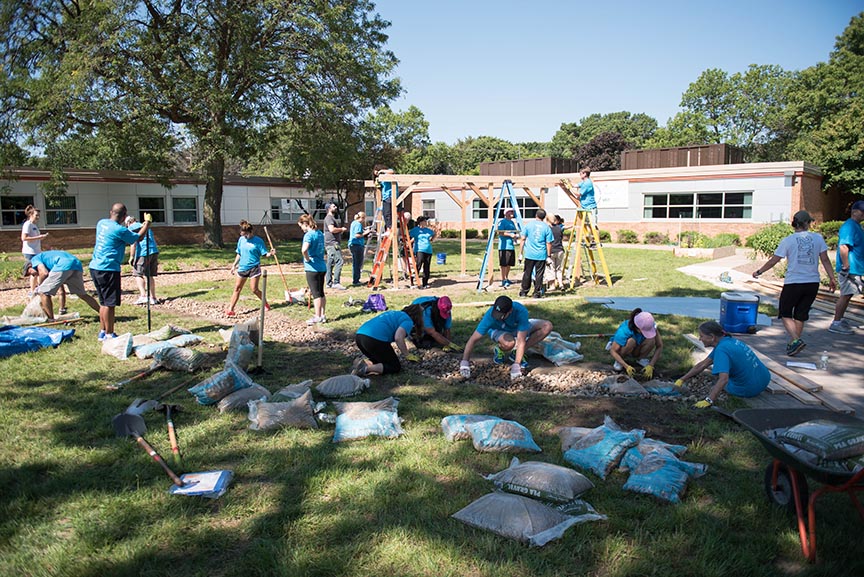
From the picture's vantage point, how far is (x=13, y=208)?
2375 centimetres

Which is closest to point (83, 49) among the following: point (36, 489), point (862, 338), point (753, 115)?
point (36, 489)

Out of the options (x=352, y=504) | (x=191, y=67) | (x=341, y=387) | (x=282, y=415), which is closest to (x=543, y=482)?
(x=352, y=504)

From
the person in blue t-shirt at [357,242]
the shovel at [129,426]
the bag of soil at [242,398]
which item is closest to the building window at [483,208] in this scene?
the person in blue t-shirt at [357,242]

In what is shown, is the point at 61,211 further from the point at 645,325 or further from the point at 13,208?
the point at 645,325

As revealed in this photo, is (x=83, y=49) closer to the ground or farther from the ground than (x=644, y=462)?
farther from the ground

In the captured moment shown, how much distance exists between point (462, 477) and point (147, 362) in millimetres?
4748

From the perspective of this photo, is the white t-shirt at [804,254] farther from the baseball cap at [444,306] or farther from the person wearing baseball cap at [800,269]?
the baseball cap at [444,306]

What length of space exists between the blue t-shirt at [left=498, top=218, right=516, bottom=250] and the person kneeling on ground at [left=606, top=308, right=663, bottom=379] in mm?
7181

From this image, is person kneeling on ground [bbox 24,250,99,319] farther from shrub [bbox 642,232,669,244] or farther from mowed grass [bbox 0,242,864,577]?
shrub [bbox 642,232,669,244]

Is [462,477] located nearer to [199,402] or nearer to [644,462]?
[644,462]

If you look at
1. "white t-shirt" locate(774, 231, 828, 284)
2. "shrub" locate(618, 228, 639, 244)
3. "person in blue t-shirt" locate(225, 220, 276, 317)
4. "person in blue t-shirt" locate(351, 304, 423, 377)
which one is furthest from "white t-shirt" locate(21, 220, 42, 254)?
"shrub" locate(618, 228, 639, 244)

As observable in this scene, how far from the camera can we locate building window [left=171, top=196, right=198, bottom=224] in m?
28.5

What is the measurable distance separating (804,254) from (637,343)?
2.60 metres

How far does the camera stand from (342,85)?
20719mm
